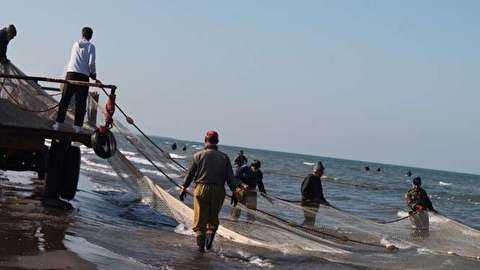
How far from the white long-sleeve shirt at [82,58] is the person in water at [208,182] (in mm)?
2442

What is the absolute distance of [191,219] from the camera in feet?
28.7

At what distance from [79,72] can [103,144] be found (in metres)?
1.15

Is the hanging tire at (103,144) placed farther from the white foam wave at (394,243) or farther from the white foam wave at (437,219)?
the white foam wave at (437,219)

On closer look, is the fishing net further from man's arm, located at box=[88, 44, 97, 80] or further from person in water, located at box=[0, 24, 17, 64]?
man's arm, located at box=[88, 44, 97, 80]

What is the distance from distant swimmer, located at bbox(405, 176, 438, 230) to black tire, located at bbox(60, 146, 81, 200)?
6.07m

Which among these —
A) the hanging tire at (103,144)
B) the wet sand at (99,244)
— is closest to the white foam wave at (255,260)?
the wet sand at (99,244)

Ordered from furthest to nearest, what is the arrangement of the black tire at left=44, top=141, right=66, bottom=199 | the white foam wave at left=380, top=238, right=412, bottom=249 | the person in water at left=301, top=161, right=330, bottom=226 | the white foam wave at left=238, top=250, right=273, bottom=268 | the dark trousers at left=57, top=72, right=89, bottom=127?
1. the person in water at left=301, top=161, right=330, bottom=226
2. the white foam wave at left=380, top=238, right=412, bottom=249
3. the black tire at left=44, top=141, right=66, bottom=199
4. the dark trousers at left=57, top=72, right=89, bottom=127
5. the white foam wave at left=238, top=250, right=273, bottom=268

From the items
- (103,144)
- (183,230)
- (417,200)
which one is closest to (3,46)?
(103,144)

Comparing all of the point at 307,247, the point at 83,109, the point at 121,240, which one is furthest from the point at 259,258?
the point at 83,109

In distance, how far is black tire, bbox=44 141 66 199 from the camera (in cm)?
902

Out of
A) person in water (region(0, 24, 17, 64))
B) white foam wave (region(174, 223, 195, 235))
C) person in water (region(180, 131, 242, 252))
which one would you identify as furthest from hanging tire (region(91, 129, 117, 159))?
person in water (region(0, 24, 17, 64))

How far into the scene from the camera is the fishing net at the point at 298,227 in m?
8.77

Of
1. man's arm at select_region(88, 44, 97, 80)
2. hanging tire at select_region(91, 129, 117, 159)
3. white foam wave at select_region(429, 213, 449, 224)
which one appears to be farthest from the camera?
white foam wave at select_region(429, 213, 449, 224)

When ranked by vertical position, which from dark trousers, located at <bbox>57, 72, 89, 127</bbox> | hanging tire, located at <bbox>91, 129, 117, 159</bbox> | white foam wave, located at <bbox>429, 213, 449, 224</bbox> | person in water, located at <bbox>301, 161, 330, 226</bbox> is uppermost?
dark trousers, located at <bbox>57, 72, 89, 127</bbox>
